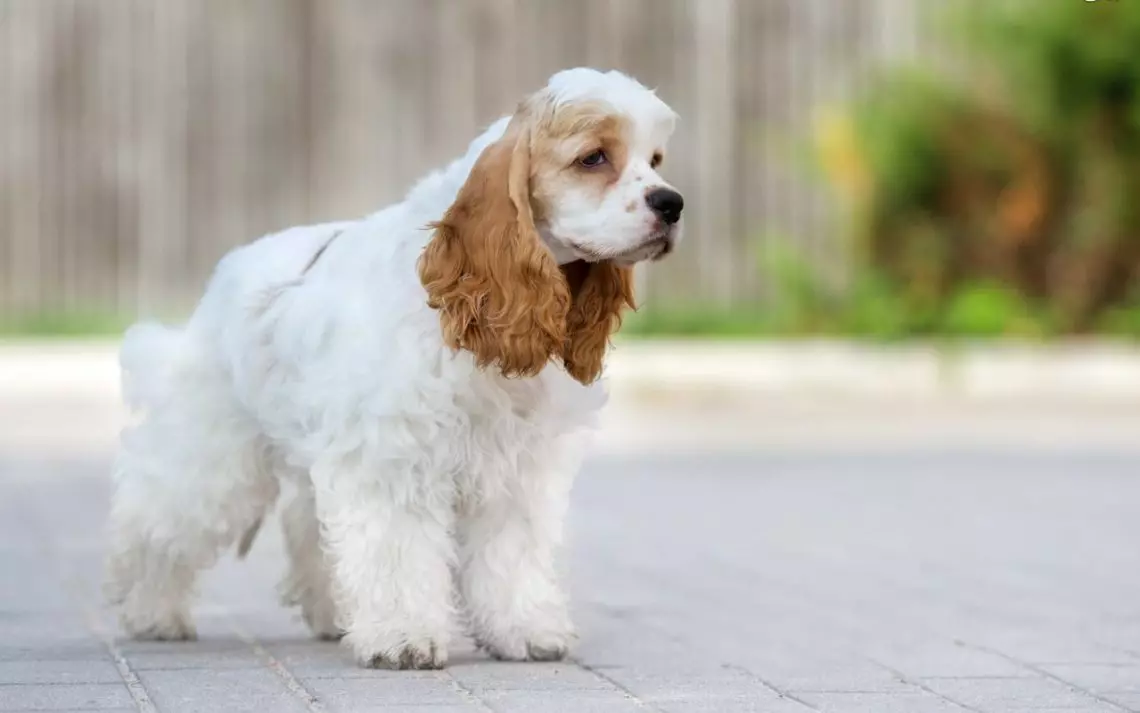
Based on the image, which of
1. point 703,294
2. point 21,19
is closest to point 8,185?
point 21,19

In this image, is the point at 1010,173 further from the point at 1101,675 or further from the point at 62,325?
the point at 1101,675

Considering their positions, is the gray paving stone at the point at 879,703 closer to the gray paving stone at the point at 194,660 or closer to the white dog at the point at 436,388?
the white dog at the point at 436,388

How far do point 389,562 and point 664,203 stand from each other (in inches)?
42.5

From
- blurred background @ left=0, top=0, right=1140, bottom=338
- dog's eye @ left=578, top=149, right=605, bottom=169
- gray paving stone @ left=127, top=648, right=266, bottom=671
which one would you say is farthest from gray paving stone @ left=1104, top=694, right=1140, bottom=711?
blurred background @ left=0, top=0, right=1140, bottom=338

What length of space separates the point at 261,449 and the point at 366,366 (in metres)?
0.67

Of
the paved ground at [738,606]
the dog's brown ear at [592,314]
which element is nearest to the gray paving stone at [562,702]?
the paved ground at [738,606]

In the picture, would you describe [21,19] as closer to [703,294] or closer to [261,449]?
[703,294]

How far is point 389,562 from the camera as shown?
5.26m

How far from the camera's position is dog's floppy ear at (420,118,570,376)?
511cm

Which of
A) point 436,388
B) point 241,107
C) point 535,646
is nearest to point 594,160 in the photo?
point 436,388

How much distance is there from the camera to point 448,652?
214 inches

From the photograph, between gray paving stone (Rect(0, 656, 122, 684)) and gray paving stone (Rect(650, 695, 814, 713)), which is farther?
gray paving stone (Rect(0, 656, 122, 684))

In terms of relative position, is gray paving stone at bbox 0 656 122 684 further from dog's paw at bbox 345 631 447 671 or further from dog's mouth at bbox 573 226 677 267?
dog's mouth at bbox 573 226 677 267

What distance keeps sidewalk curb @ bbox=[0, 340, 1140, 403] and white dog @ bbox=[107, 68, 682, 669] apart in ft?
24.8
